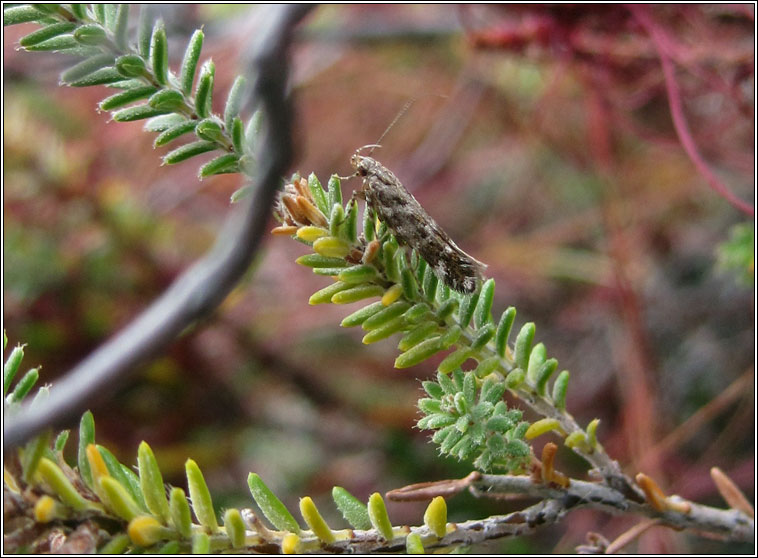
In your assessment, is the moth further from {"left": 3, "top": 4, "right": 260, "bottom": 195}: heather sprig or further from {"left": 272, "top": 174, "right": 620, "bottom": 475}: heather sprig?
{"left": 3, "top": 4, "right": 260, "bottom": 195}: heather sprig

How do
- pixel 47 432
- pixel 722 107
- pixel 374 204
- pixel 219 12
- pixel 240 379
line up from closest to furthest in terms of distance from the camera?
pixel 47 432
pixel 374 204
pixel 722 107
pixel 240 379
pixel 219 12

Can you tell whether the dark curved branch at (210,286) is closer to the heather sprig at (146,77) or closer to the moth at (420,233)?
the heather sprig at (146,77)

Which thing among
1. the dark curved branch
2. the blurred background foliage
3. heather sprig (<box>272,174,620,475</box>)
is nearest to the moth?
heather sprig (<box>272,174,620,475</box>)

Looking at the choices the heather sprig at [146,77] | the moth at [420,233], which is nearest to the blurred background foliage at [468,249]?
the moth at [420,233]

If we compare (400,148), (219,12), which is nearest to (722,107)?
(400,148)

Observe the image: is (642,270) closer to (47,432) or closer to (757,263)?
(757,263)
